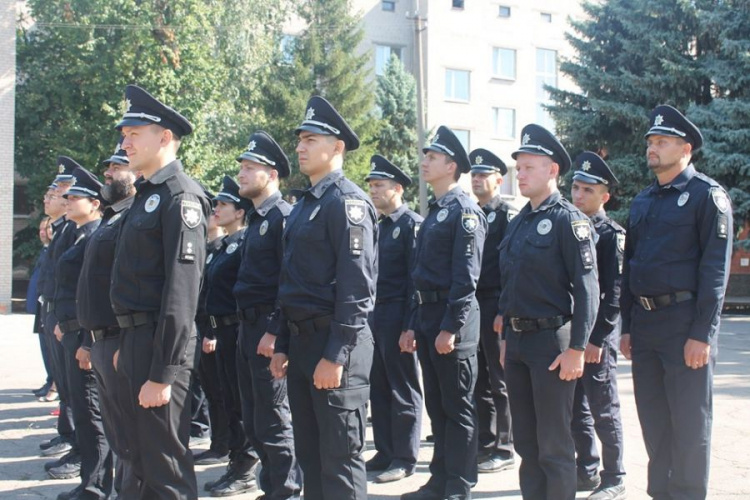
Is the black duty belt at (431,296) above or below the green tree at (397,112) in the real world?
below

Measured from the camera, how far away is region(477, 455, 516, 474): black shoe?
19.8ft

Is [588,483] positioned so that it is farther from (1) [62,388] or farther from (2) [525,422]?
(1) [62,388]

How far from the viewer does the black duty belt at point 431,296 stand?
5457 millimetres

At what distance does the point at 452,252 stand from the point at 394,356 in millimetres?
1166

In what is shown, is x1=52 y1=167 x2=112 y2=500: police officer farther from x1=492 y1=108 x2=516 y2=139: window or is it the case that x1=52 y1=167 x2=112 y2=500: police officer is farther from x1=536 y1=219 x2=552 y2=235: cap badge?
x1=492 y1=108 x2=516 y2=139: window

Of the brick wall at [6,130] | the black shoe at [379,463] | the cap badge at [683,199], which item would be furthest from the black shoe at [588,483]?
the brick wall at [6,130]

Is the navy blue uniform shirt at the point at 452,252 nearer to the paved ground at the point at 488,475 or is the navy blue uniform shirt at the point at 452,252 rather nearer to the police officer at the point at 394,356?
the police officer at the point at 394,356

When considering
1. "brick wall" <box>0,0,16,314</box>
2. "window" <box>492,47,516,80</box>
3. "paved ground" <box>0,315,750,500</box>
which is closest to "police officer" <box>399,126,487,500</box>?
"paved ground" <box>0,315,750,500</box>

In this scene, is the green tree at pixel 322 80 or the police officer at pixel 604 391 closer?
the police officer at pixel 604 391

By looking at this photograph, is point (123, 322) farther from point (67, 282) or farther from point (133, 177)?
point (67, 282)

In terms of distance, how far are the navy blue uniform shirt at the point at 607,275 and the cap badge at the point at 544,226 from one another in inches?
39.3

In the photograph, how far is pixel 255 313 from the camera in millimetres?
5238

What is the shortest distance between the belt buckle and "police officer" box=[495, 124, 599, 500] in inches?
14.4

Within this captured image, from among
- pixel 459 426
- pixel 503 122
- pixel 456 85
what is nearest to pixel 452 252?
pixel 459 426
